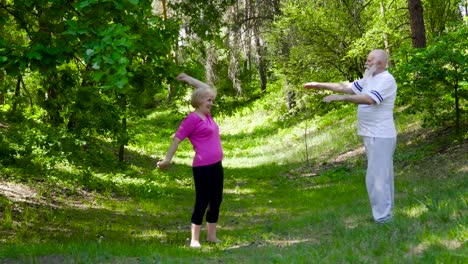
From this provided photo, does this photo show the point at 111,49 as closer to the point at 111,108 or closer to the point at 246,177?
the point at 111,108

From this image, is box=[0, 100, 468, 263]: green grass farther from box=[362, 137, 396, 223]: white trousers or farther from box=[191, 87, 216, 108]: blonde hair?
box=[191, 87, 216, 108]: blonde hair

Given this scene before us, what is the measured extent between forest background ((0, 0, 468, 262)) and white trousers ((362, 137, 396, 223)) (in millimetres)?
821

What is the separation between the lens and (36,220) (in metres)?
9.38

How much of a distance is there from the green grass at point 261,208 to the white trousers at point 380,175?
0.23 m

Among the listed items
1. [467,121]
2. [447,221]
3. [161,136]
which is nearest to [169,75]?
[447,221]

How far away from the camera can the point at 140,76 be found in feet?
29.1

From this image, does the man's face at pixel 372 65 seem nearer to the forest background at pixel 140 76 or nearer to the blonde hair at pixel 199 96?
the forest background at pixel 140 76

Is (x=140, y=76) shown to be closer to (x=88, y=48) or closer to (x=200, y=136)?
(x=200, y=136)

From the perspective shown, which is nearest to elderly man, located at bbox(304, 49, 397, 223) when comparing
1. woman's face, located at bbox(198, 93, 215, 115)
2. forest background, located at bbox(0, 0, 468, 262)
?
forest background, located at bbox(0, 0, 468, 262)

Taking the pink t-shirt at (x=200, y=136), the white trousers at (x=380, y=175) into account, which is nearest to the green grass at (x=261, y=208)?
the white trousers at (x=380, y=175)

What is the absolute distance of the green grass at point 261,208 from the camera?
205 inches

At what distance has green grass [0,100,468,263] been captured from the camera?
521cm

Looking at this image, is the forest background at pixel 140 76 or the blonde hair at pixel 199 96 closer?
the forest background at pixel 140 76

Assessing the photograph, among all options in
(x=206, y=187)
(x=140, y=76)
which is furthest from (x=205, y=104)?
(x=140, y=76)
